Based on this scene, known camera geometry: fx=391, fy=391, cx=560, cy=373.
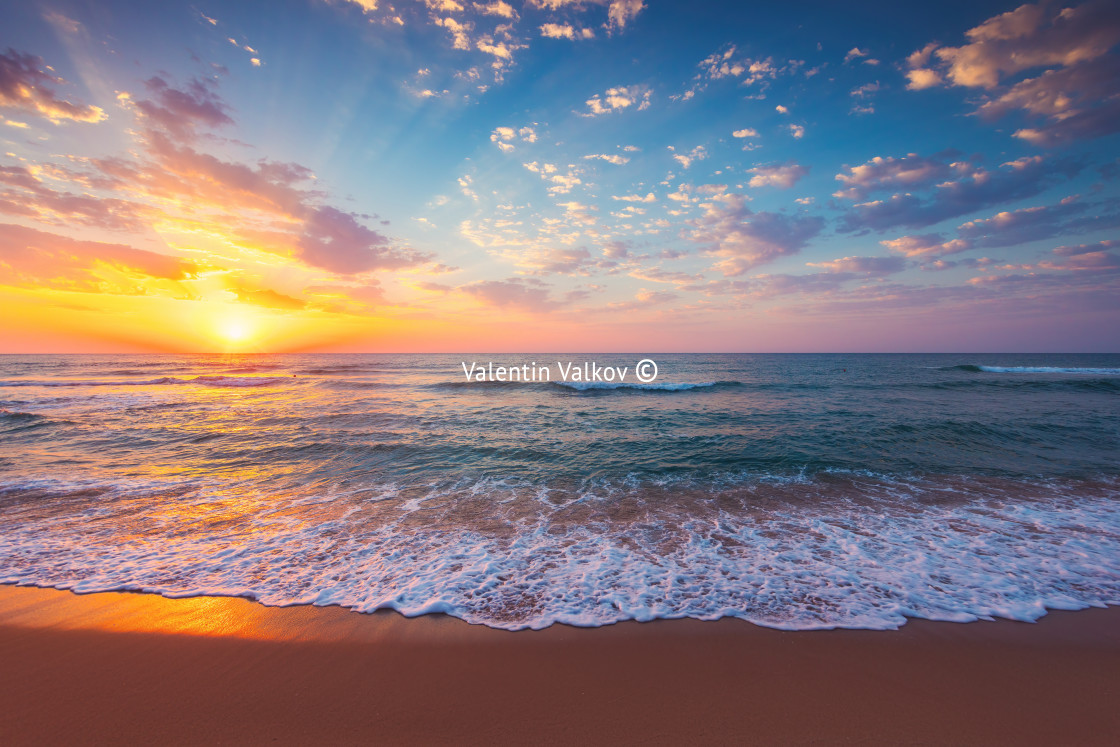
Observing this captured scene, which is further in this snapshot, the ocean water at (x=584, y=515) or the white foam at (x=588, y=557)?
the ocean water at (x=584, y=515)

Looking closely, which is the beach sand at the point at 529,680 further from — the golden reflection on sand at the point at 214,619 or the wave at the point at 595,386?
the wave at the point at 595,386

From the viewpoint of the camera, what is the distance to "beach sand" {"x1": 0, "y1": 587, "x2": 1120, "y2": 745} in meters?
2.88

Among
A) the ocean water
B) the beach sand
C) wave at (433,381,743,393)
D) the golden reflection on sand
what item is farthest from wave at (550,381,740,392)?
the golden reflection on sand

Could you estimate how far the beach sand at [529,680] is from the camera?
2.88m

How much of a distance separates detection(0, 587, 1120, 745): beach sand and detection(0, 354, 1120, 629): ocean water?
32 centimetres

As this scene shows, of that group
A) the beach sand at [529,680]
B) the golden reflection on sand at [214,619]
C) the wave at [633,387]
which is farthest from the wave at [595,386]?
the beach sand at [529,680]

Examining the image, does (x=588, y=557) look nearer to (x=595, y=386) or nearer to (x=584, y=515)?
(x=584, y=515)

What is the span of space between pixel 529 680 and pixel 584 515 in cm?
395

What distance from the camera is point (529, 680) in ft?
11.1

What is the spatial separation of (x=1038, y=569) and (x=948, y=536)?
1.01 m

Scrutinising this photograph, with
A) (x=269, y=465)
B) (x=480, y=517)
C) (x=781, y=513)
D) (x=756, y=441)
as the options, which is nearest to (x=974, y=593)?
(x=781, y=513)

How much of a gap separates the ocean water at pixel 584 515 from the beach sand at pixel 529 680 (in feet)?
1.06

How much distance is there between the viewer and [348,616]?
4.29 m

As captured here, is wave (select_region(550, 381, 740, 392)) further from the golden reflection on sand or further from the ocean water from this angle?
the golden reflection on sand
